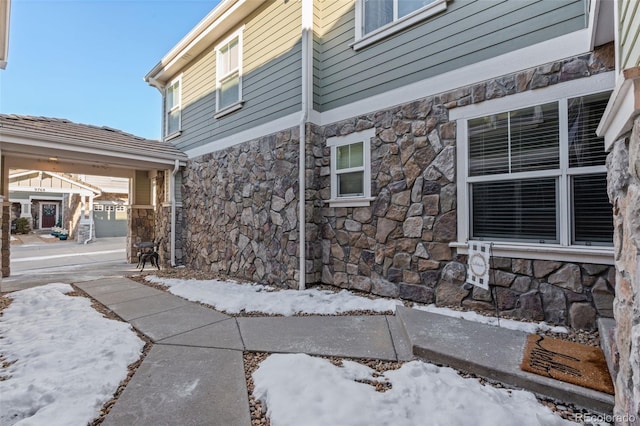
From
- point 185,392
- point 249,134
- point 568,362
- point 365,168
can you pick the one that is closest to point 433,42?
point 365,168

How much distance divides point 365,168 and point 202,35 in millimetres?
5115

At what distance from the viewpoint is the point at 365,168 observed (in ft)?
14.5

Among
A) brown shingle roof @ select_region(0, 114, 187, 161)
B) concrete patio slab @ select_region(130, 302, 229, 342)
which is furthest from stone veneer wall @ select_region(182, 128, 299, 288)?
concrete patio slab @ select_region(130, 302, 229, 342)

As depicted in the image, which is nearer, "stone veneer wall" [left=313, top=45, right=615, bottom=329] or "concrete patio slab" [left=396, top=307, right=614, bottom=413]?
"concrete patio slab" [left=396, top=307, right=614, bottom=413]

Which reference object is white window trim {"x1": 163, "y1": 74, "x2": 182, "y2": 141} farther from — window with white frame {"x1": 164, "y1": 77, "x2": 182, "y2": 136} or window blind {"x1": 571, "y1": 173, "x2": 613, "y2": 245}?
window blind {"x1": 571, "y1": 173, "x2": 613, "y2": 245}

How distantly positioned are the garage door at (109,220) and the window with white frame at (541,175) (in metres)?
19.4

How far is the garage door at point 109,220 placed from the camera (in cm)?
1688

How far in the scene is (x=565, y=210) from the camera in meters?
3.01

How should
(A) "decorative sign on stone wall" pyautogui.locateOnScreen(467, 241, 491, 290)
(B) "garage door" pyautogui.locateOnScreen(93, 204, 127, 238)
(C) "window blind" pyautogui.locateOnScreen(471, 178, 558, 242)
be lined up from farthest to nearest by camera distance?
(B) "garage door" pyautogui.locateOnScreen(93, 204, 127, 238) < (A) "decorative sign on stone wall" pyautogui.locateOnScreen(467, 241, 491, 290) < (C) "window blind" pyautogui.locateOnScreen(471, 178, 558, 242)

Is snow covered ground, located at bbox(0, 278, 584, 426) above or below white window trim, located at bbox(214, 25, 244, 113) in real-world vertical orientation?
below

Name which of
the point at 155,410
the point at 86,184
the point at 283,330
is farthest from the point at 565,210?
the point at 86,184

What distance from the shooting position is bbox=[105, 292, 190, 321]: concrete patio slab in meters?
3.81

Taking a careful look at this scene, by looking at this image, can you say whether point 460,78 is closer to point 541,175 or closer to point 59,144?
point 541,175

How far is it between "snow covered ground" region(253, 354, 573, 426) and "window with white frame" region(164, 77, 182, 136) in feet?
25.3
